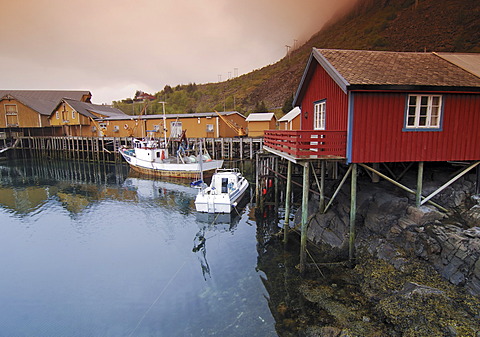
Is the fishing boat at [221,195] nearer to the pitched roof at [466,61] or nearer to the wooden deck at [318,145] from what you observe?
the wooden deck at [318,145]

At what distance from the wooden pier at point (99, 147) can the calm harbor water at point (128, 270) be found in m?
17.4

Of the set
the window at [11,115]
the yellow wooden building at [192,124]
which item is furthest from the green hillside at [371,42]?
the window at [11,115]

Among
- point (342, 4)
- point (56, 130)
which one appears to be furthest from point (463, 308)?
point (342, 4)

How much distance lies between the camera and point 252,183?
91.8 ft

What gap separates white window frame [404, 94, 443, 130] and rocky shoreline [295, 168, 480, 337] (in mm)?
2616

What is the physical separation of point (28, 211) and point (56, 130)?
4476 centimetres

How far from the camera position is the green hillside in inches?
2299

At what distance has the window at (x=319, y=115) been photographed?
1299 centimetres

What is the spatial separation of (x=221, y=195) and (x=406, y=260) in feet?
38.4

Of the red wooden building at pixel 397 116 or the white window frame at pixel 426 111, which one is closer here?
the red wooden building at pixel 397 116

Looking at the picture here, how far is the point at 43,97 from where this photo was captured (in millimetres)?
69625

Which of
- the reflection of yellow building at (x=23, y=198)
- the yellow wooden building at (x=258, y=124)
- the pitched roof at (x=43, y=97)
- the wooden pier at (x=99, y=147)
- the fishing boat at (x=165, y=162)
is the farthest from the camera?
the pitched roof at (x=43, y=97)

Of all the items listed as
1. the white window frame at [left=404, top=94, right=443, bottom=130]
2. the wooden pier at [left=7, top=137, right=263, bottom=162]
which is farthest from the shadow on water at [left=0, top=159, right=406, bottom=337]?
the wooden pier at [left=7, top=137, right=263, bottom=162]

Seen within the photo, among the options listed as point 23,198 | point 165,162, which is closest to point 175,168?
point 165,162
